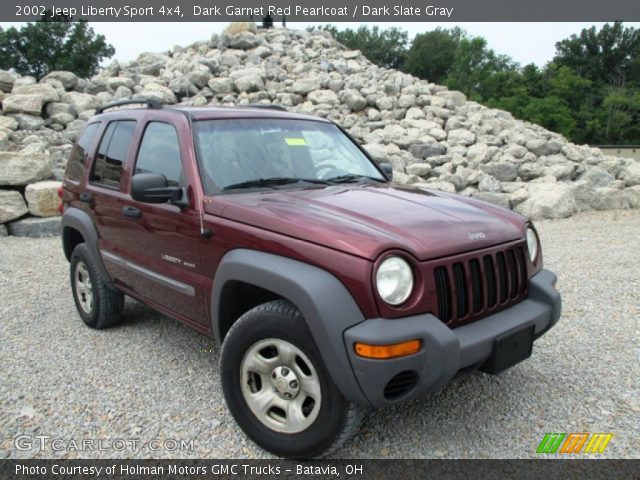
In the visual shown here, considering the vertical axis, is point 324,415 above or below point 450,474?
above

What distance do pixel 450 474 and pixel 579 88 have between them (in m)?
58.2

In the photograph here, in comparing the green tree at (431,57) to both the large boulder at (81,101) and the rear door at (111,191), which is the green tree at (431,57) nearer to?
the large boulder at (81,101)

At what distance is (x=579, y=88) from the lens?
5194cm

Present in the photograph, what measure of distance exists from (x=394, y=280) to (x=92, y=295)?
3.30 meters

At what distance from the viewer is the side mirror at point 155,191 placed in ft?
10.3

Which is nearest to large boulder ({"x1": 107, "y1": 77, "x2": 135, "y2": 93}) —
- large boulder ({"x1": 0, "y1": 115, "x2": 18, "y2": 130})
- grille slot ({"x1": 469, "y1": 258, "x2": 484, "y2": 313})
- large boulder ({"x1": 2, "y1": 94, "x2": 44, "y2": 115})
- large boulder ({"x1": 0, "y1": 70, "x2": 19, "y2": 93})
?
large boulder ({"x1": 0, "y1": 70, "x2": 19, "y2": 93})

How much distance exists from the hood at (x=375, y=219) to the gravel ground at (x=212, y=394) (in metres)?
1.16

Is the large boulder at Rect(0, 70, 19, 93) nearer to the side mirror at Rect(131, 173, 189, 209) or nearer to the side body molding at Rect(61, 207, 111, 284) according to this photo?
the side body molding at Rect(61, 207, 111, 284)

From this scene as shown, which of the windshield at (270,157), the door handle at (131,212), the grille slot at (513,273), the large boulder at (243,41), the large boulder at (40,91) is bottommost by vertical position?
the grille slot at (513,273)

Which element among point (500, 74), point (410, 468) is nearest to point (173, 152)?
point (410, 468)

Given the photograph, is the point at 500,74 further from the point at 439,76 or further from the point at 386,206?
the point at 386,206

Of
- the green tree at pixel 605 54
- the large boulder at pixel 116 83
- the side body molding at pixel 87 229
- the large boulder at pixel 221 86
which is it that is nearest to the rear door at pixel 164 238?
the side body molding at pixel 87 229

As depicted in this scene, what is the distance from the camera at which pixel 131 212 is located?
376 cm

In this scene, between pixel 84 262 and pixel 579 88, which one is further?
pixel 579 88
